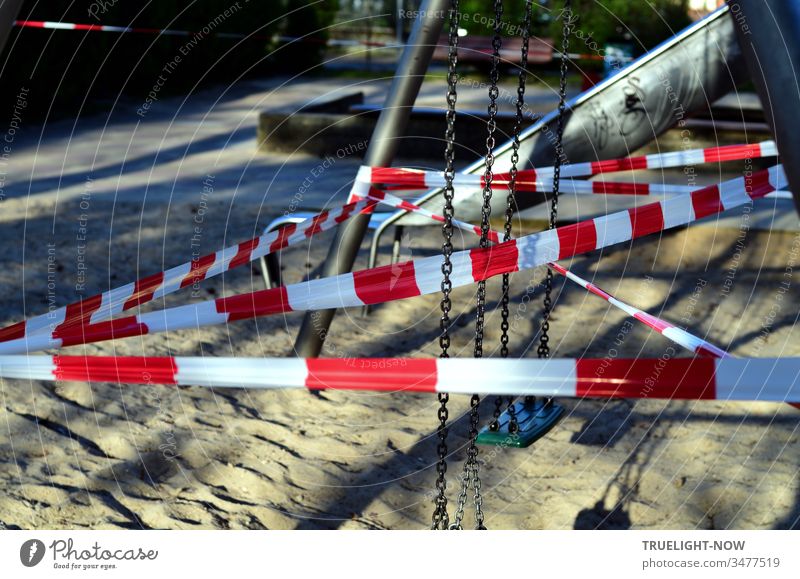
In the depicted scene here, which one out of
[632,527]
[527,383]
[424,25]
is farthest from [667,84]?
[527,383]

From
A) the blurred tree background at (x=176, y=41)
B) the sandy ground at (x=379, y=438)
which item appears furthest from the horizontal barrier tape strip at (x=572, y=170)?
the blurred tree background at (x=176, y=41)

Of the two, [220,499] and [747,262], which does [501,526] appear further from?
[747,262]

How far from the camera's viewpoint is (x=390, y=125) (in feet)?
12.6

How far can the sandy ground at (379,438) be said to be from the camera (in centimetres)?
301

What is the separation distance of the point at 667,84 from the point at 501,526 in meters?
2.41

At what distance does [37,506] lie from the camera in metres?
2.89

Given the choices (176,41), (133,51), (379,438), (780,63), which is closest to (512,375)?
(780,63)

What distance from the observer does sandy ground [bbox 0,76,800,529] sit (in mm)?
3012

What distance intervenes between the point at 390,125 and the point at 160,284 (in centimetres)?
134

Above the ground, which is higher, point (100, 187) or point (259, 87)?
point (259, 87)

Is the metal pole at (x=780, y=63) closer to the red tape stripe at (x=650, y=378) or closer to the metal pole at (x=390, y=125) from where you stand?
the red tape stripe at (x=650, y=378)

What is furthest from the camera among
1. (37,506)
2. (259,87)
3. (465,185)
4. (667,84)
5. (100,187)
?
(259,87)

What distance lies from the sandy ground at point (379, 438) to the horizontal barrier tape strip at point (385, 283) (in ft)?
2.29
